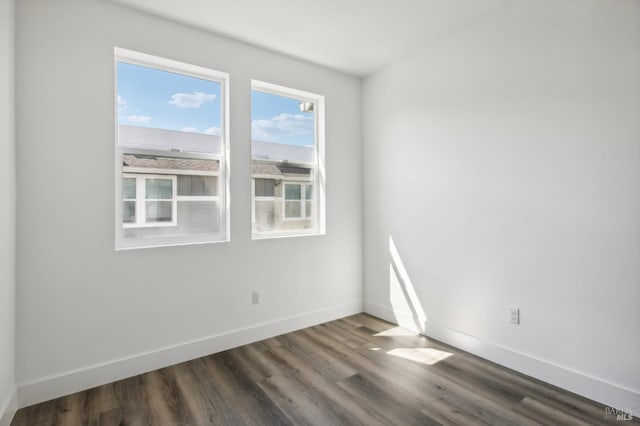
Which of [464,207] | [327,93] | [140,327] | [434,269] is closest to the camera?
[140,327]

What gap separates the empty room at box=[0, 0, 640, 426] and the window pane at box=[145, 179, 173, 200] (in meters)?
0.02

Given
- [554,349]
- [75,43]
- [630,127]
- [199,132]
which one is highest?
[75,43]

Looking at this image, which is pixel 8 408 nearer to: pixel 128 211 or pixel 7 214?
pixel 7 214

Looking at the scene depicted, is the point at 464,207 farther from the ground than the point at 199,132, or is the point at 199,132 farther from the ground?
the point at 199,132

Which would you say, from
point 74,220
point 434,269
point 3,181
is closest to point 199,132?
point 74,220

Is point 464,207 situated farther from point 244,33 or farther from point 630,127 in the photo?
point 244,33

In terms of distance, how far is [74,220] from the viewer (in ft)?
7.29

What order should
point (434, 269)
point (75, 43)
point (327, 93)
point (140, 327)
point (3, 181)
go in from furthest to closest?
point (327, 93), point (434, 269), point (140, 327), point (75, 43), point (3, 181)

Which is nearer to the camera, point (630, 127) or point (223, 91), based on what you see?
point (630, 127)

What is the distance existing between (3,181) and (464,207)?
3126mm

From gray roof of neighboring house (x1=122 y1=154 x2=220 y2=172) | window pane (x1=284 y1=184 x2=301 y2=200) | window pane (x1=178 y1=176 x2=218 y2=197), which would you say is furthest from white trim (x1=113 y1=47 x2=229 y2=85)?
window pane (x1=284 y1=184 x2=301 y2=200)

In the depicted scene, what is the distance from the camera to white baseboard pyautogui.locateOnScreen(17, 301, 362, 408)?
2.10m

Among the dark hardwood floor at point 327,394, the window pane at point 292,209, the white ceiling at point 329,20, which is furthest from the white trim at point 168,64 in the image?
the dark hardwood floor at point 327,394

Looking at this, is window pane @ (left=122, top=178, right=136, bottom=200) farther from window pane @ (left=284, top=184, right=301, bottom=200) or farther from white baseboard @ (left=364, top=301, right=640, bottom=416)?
white baseboard @ (left=364, top=301, right=640, bottom=416)
